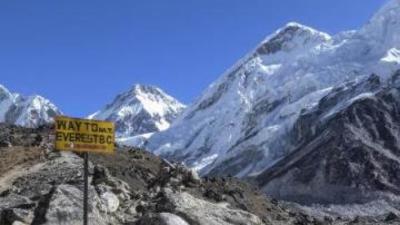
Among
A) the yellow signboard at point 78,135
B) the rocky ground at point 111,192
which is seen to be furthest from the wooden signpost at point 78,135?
the rocky ground at point 111,192

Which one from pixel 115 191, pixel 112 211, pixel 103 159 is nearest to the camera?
pixel 112 211

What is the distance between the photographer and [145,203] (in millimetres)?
43719

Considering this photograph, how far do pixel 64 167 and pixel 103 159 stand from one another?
7121 mm

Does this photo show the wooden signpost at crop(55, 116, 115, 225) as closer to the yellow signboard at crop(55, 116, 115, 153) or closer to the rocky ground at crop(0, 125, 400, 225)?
the yellow signboard at crop(55, 116, 115, 153)

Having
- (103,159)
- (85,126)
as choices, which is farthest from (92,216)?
(103,159)

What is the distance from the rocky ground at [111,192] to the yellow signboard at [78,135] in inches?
278

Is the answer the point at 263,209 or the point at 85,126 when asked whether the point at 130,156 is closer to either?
A: the point at 263,209

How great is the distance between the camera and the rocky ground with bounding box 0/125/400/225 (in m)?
36.9

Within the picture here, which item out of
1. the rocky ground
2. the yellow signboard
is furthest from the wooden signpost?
the rocky ground

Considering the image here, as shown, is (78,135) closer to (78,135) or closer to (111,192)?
(78,135)

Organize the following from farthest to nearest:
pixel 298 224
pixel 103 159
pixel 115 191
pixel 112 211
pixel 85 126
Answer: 1. pixel 298 224
2. pixel 103 159
3. pixel 115 191
4. pixel 112 211
5. pixel 85 126

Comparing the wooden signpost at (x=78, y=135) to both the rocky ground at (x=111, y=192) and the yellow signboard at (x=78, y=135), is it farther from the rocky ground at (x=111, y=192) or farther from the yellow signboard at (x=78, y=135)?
the rocky ground at (x=111, y=192)

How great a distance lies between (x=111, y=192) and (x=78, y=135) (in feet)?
56.1

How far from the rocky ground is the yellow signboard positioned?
23.1 ft
